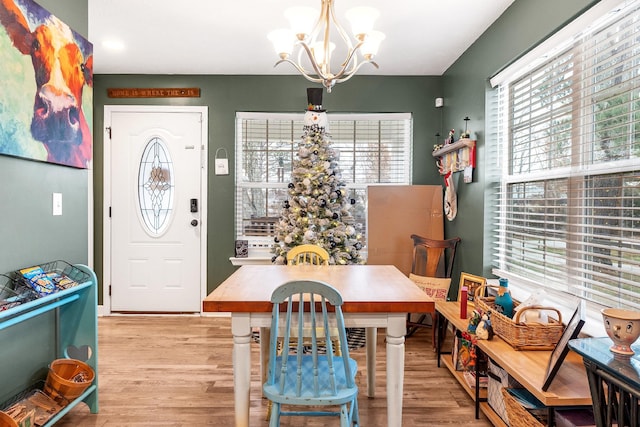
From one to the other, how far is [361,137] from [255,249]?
1.64 m

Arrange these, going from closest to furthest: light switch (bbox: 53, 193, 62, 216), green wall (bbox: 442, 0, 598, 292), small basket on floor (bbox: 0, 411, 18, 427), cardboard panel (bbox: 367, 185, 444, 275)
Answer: small basket on floor (bbox: 0, 411, 18, 427), light switch (bbox: 53, 193, 62, 216), green wall (bbox: 442, 0, 598, 292), cardboard panel (bbox: 367, 185, 444, 275)

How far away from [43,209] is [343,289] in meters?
1.58

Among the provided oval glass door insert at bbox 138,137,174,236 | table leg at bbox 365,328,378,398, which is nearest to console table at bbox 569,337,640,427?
table leg at bbox 365,328,378,398

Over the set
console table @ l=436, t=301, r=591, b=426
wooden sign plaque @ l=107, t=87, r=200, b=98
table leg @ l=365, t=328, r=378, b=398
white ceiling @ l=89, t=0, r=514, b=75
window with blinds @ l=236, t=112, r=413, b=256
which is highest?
white ceiling @ l=89, t=0, r=514, b=75

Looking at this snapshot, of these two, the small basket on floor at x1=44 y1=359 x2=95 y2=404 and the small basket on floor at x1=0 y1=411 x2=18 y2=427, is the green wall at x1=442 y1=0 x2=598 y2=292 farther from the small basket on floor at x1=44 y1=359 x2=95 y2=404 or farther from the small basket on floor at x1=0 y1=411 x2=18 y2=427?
the small basket on floor at x1=0 y1=411 x2=18 y2=427

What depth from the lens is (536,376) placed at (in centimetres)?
171

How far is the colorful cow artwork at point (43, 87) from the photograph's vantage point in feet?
5.69

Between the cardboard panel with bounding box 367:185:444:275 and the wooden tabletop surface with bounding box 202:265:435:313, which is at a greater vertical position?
the cardboard panel with bounding box 367:185:444:275

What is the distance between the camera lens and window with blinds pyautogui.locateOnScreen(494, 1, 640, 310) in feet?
5.74

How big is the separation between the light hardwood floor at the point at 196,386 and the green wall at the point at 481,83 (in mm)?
949

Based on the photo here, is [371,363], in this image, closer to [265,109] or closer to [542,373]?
[542,373]

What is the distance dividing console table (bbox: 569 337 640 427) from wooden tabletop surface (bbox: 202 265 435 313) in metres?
0.62

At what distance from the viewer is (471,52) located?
130 inches

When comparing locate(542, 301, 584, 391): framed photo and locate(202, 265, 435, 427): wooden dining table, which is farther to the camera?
locate(202, 265, 435, 427): wooden dining table
